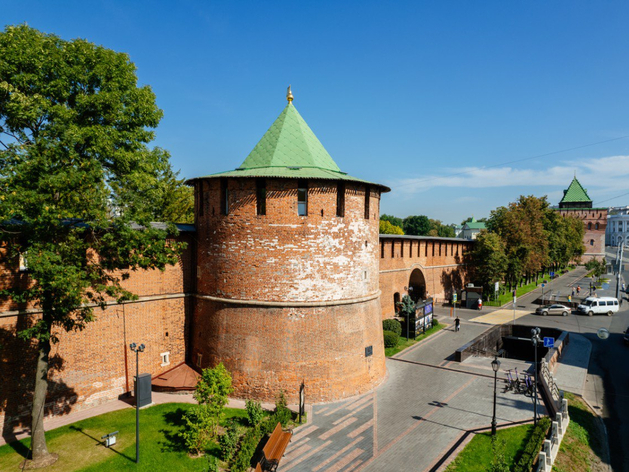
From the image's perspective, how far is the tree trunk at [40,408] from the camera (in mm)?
11883

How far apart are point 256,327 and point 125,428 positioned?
5.83 metres

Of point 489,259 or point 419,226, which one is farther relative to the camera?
point 419,226

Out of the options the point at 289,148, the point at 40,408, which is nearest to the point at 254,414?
the point at 40,408

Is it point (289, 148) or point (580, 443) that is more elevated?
point (289, 148)

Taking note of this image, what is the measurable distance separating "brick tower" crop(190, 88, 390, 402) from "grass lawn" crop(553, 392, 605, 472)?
7.63 metres

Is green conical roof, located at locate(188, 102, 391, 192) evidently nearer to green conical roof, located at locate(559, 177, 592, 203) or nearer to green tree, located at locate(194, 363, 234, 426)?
green tree, located at locate(194, 363, 234, 426)

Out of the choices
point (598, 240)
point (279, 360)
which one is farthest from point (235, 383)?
point (598, 240)

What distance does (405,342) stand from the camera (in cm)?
2584

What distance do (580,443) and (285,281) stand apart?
12.4 metres

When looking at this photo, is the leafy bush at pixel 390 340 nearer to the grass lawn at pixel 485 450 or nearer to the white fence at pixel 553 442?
the grass lawn at pixel 485 450

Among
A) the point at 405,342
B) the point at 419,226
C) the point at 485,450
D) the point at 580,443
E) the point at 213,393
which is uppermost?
the point at 419,226

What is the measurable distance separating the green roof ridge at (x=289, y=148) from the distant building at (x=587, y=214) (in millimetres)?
79194

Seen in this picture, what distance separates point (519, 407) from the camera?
1647 cm

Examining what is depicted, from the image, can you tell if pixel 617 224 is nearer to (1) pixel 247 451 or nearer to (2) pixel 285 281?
(2) pixel 285 281
